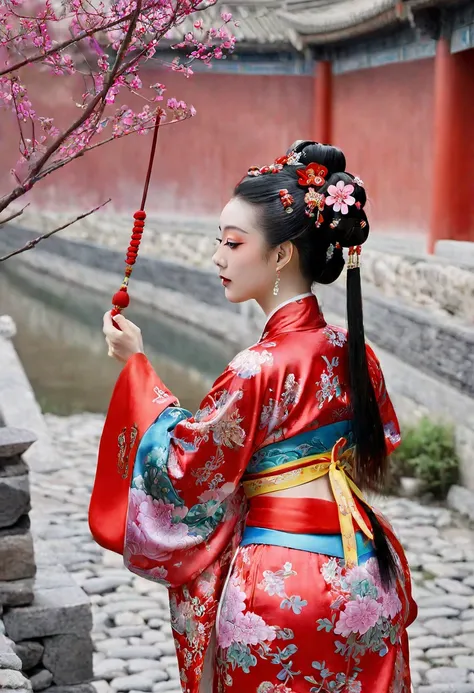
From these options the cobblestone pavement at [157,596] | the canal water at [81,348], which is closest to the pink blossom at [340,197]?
the cobblestone pavement at [157,596]

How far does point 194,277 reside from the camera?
17281 mm

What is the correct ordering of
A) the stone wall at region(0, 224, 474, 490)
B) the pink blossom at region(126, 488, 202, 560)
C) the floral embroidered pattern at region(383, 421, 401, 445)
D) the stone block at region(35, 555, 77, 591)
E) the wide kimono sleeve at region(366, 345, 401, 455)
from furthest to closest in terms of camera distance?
the stone wall at region(0, 224, 474, 490), the stone block at region(35, 555, 77, 591), the floral embroidered pattern at region(383, 421, 401, 445), the wide kimono sleeve at region(366, 345, 401, 455), the pink blossom at region(126, 488, 202, 560)

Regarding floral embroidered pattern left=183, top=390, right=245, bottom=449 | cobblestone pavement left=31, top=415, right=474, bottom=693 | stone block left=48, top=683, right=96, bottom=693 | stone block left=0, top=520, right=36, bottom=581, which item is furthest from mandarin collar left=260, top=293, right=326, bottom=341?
cobblestone pavement left=31, top=415, right=474, bottom=693

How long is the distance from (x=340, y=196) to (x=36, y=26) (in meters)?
0.85

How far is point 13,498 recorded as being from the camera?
3887mm

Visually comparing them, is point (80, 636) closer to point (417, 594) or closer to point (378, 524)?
point (378, 524)

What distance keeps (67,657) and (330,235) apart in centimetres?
222

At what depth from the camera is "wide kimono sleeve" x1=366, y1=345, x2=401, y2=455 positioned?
2.72 m

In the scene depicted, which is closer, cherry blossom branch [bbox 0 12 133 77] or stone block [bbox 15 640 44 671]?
cherry blossom branch [bbox 0 12 133 77]

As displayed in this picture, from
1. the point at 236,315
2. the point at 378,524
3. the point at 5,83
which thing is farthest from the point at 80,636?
the point at 236,315

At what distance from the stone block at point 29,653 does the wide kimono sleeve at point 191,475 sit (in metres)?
1.53

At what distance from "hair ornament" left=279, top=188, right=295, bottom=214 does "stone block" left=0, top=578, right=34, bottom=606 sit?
2.08 metres

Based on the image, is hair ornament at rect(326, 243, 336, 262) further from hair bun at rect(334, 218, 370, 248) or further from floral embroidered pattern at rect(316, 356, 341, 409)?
floral embroidered pattern at rect(316, 356, 341, 409)

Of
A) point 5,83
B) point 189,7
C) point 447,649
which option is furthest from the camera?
point 447,649
